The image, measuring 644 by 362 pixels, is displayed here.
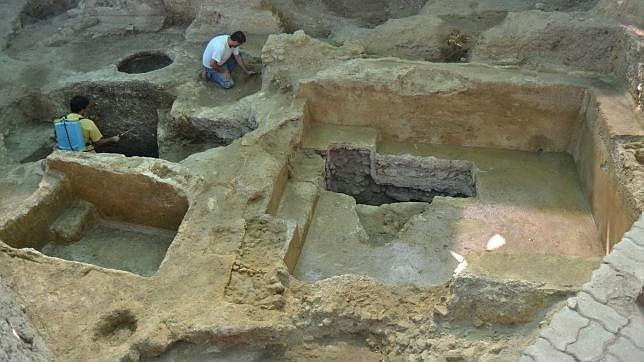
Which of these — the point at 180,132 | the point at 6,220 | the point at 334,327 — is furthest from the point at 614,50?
the point at 6,220

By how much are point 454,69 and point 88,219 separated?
3851 mm

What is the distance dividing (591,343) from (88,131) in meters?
5.15

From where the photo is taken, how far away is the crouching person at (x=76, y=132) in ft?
18.9

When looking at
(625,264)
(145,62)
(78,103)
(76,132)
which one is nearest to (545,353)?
(625,264)

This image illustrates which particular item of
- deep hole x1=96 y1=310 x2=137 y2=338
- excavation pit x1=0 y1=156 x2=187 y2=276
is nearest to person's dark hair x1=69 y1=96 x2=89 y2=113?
excavation pit x1=0 y1=156 x2=187 y2=276

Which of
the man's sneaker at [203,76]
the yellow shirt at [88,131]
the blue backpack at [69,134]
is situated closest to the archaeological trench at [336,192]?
the man's sneaker at [203,76]

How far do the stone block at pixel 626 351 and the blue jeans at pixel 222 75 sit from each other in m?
5.52

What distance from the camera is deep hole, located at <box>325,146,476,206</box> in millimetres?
5992

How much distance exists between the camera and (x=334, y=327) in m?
3.71

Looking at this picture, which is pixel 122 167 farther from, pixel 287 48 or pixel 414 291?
pixel 414 291

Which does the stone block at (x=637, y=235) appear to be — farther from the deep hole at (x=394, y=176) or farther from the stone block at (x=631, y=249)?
the deep hole at (x=394, y=176)

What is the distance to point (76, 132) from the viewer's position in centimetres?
578

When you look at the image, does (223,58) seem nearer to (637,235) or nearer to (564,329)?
(637,235)

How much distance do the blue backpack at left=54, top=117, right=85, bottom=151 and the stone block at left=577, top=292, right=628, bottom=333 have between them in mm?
4963
